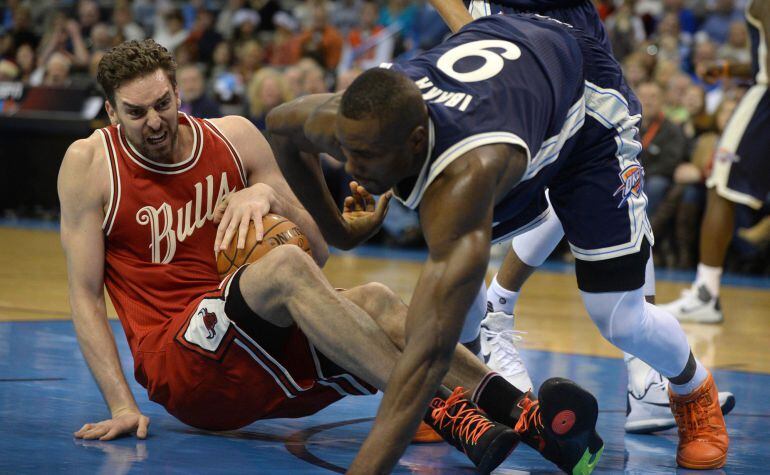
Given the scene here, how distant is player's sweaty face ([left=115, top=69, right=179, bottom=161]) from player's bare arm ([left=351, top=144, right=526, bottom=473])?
4.10 ft

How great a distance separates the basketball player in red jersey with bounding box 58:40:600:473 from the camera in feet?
10.2

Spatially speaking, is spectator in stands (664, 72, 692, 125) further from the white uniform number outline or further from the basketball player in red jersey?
the white uniform number outline

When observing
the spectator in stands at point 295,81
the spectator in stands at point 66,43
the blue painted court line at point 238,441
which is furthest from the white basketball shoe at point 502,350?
the spectator in stands at point 66,43

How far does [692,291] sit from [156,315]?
3.79 meters

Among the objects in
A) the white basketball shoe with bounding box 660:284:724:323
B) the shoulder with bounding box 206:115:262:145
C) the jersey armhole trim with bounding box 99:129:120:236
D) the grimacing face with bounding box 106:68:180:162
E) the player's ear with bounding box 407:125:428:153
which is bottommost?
the white basketball shoe with bounding box 660:284:724:323

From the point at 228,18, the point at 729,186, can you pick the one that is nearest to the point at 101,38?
the point at 228,18

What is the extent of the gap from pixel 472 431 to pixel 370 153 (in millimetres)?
867

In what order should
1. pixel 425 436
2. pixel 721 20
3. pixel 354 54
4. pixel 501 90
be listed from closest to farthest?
pixel 501 90 → pixel 425 436 → pixel 721 20 → pixel 354 54

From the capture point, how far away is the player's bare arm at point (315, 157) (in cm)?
281

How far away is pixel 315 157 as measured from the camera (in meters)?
3.27

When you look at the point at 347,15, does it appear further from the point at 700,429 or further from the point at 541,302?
the point at 700,429

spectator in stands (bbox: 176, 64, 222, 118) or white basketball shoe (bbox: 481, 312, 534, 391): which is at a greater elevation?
white basketball shoe (bbox: 481, 312, 534, 391)

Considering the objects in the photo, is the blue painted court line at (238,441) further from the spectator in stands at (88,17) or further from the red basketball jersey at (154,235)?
the spectator in stands at (88,17)

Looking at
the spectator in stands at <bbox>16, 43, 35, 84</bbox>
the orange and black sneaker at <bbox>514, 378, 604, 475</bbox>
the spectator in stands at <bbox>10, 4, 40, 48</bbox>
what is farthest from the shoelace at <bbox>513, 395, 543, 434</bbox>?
the spectator in stands at <bbox>10, 4, 40, 48</bbox>
